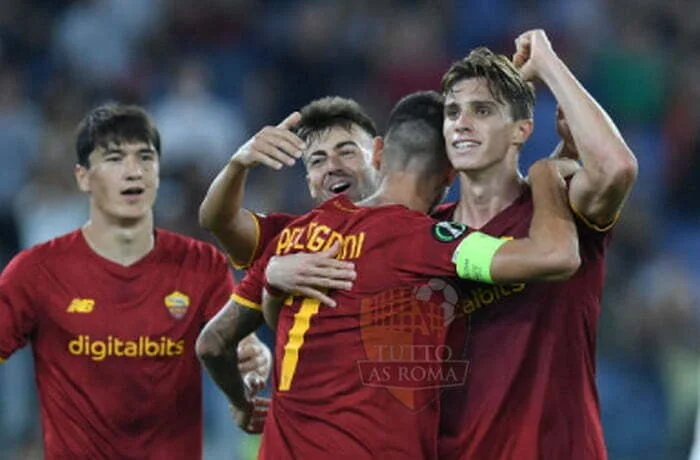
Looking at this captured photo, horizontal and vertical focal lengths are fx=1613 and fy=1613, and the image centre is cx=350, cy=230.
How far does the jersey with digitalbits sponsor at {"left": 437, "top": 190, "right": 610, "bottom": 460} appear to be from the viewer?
552 centimetres

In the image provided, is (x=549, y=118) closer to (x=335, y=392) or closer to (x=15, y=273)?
(x=15, y=273)

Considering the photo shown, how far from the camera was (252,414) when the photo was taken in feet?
21.8

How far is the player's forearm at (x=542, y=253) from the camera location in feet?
17.2

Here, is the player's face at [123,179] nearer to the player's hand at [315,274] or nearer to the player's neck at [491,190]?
the player's hand at [315,274]

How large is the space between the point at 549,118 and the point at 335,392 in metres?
6.38

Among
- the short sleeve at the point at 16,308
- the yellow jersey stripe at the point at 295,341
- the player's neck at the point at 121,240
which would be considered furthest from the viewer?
the player's neck at the point at 121,240

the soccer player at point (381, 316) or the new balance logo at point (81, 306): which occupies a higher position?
the new balance logo at point (81, 306)

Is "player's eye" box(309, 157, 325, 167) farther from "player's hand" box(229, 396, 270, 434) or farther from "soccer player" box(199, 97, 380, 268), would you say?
"player's hand" box(229, 396, 270, 434)

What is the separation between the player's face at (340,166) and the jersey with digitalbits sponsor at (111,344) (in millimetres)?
711

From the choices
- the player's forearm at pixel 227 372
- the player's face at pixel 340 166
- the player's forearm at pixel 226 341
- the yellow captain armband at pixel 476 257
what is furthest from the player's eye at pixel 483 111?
the player's forearm at pixel 227 372

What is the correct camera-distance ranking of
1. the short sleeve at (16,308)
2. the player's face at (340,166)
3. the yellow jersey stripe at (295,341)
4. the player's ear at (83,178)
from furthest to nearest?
1. the player's ear at (83,178)
2. the short sleeve at (16,308)
3. the player's face at (340,166)
4. the yellow jersey stripe at (295,341)

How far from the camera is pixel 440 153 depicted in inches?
225

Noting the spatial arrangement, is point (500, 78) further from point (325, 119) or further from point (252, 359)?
point (252, 359)

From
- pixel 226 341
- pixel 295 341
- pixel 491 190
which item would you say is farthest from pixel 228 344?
pixel 491 190
